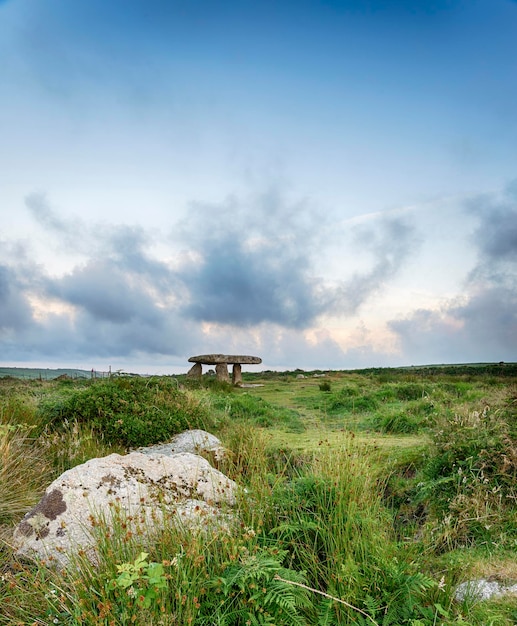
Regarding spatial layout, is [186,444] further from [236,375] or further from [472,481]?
[236,375]

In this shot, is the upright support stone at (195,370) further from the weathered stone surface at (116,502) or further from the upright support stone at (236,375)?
the weathered stone surface at (116,502)

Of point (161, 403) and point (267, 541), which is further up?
point (161, 403)

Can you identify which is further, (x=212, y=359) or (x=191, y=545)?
(x=212, y=359)

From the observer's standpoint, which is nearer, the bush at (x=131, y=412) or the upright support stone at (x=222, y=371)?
the bush at (x=131, y=412)

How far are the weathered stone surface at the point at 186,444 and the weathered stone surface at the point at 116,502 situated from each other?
1896 mm

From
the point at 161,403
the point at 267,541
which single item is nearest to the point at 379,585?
the point at 267,541

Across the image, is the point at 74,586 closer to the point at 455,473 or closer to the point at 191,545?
the point at 191,545

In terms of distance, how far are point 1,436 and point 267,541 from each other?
203 inches

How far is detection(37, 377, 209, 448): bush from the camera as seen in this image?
9.26m

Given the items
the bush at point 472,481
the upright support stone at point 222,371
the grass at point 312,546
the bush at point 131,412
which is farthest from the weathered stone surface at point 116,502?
the upright support stone at point 222,371

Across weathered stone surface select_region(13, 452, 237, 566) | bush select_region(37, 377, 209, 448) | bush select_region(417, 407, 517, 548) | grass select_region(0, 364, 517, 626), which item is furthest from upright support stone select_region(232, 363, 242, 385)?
weathered stone surface select_region(13, 452, 237, 566)

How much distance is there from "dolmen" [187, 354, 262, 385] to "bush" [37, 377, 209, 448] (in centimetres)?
1488

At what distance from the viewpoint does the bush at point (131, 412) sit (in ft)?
30.4

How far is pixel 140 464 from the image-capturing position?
6066 millimetres
